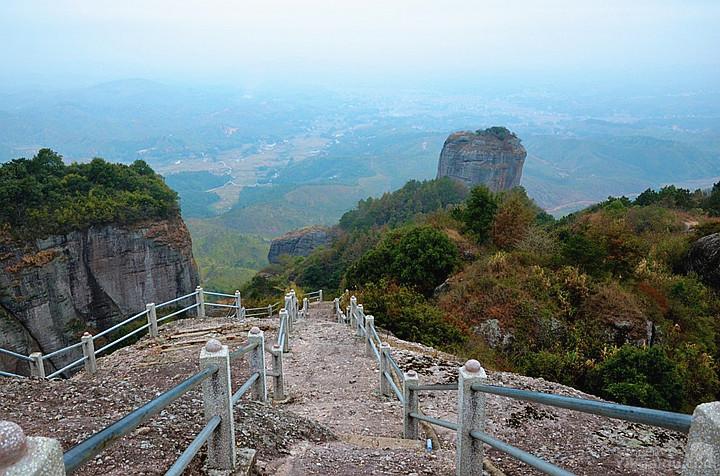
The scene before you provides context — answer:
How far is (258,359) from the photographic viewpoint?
511 cm

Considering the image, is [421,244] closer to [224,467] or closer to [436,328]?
[436,328]

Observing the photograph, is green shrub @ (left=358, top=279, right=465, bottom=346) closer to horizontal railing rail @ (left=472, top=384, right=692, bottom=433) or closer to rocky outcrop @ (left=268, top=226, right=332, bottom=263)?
horizontal railing rail @ (left=472, top=384, right=692, bottom=433)

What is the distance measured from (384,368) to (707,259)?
48.2 ft

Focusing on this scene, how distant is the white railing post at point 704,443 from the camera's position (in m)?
1.52

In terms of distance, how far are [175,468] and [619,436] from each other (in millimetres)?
5858

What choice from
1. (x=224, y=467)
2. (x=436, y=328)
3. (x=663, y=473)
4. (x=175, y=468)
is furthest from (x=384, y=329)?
(x=175, y=468)

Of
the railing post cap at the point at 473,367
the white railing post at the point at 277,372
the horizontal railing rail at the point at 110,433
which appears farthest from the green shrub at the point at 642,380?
the horizontal railing rail at the point at 110,433

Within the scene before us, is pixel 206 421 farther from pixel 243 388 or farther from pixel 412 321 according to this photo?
pixel 412 321

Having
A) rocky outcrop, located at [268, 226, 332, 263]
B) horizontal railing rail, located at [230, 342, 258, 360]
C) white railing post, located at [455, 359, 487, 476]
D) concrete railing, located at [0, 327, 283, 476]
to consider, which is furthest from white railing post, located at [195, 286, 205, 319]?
rocky outcrop, located at [268, 226, 332, 263]

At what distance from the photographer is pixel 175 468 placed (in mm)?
2305

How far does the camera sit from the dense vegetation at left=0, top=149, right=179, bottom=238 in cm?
3438

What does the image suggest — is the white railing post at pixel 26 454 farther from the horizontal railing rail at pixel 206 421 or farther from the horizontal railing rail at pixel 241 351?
the horizontal railing rail at pixel 241 351

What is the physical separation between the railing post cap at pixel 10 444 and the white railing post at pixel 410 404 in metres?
4.39

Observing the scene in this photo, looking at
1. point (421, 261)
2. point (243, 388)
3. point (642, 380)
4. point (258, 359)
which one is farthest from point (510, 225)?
point (243, 388)
